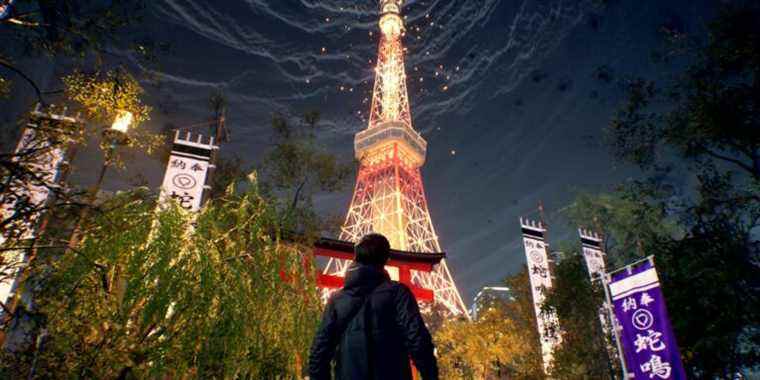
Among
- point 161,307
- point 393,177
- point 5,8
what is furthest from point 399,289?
point 393,177

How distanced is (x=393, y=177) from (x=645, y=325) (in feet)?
108

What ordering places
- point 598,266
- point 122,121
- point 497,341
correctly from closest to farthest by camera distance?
point 122,121
point 598,266
point 497,341

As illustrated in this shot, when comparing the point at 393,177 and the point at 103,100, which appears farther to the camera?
the point at 393,177

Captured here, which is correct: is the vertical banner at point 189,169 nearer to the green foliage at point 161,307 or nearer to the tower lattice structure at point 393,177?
the green foliage at point 161,307

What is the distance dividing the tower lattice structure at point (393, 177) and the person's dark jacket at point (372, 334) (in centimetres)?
3346

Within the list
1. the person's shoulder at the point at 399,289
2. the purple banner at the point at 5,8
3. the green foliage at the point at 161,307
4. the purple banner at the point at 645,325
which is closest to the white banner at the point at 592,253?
the purple banner at the point at 645,325

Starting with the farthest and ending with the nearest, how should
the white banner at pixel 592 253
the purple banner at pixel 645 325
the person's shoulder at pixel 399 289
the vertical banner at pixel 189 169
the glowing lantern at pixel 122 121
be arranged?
1. the white banner at pixel 592 253
2. the vertical banner at pixel 189 169
3. the purple banner at pixel 645 325
4. the glowing lantern at pixel 122 121
5. the person's shoulder at pixel 399 289

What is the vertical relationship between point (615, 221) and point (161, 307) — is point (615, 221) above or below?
above

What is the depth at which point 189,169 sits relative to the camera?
11805 millimetres

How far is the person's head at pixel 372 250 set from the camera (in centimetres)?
309

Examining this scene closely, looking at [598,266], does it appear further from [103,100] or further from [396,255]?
[103,100]

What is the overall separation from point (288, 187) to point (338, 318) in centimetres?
921

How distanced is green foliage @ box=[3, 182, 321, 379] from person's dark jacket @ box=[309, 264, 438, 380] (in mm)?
3672

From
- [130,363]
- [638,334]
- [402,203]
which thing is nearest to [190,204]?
[130,363]
